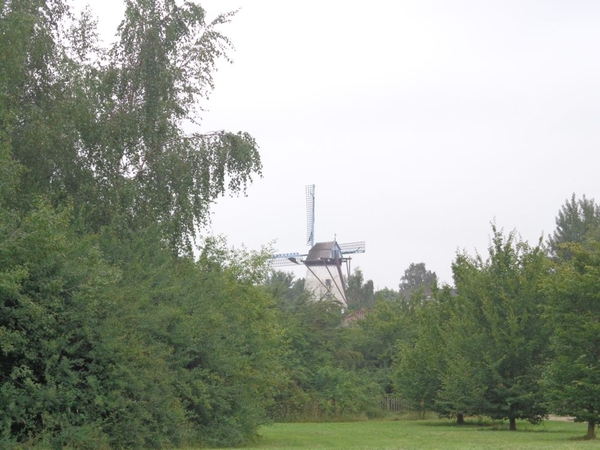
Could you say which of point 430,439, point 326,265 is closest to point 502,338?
point 430,439

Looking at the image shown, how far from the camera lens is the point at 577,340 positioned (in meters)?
27.7

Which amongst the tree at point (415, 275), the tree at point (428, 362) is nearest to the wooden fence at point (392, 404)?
the tree at point (428, 362)

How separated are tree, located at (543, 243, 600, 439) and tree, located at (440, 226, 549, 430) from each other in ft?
19.5

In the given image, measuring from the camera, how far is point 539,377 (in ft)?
116

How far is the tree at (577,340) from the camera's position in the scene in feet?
89.6

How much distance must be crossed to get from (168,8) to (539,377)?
21534 mm

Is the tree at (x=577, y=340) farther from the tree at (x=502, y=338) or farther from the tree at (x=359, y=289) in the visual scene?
the tree at (x=359, y=289)

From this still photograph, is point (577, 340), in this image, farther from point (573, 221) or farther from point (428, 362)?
point (573, 221)

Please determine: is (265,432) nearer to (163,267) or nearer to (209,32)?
(163,267)

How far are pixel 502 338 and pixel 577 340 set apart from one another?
319 inches

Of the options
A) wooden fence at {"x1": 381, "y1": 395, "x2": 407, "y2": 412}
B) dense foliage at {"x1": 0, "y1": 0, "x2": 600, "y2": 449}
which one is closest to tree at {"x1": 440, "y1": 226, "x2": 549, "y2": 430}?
dense foliage at {"x1": 0, "y1": 0, "x2": 600, "y2": 449}

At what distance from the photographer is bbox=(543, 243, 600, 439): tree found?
27.3m

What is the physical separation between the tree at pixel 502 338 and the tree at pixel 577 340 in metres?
5.96

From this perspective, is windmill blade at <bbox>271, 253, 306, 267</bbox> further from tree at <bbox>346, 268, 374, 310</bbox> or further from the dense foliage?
the dense foliage
